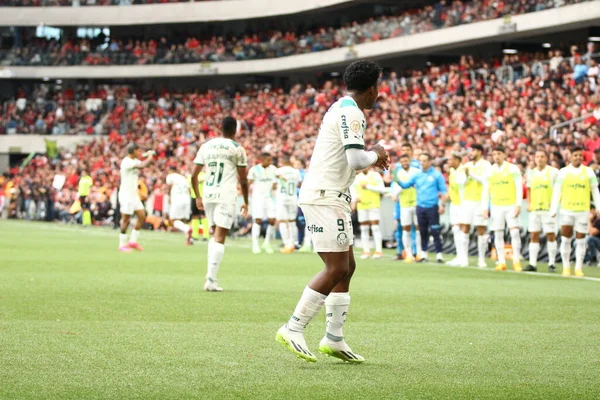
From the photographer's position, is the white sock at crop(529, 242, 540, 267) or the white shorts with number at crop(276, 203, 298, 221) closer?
the white sock at crop(529, 242, 540, 267)

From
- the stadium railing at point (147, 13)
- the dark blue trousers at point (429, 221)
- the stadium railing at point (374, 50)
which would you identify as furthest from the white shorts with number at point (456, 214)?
the stadium railing at point (147, 13)

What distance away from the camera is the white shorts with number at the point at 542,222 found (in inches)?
813

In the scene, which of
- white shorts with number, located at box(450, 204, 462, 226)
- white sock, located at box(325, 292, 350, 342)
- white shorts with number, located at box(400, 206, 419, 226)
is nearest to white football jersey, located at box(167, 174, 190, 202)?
white shorts with number, located at box(400, 206, 419, 226)

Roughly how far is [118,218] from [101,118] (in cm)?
2330

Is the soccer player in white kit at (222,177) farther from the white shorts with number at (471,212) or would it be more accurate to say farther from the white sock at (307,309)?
the white shorts with number at (471,212)

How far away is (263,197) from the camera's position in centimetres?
2730

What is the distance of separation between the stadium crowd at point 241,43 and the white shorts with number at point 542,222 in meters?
22.5

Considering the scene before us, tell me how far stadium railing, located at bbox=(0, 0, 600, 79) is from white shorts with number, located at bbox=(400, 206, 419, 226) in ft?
53.6

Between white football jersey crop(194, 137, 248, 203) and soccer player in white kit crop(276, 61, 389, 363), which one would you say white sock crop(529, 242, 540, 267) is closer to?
white football jersey crop(194, 137, 248, 203)

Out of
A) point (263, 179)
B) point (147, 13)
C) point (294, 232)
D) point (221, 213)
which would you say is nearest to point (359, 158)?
point (221, 213)

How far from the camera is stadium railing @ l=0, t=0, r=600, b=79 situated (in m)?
39.0

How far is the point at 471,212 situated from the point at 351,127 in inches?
597

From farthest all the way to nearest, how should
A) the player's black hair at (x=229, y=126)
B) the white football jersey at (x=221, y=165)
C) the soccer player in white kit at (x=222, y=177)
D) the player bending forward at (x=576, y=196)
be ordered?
the player bending forward at (x=576, y=196), the white football jersey at (x=221, y=165), the soccer player in white kit at (x=222, y=177), the player's black hair at (x=229, y=126)

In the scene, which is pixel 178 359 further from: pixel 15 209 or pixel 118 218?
pixel 15 209
